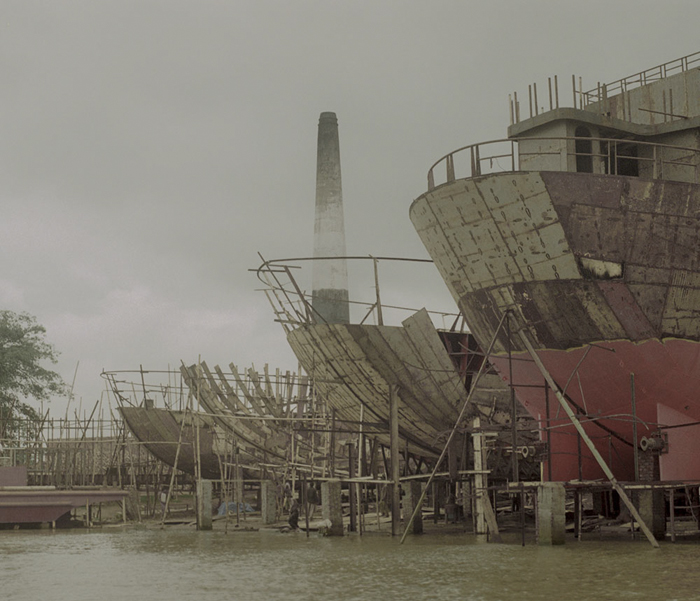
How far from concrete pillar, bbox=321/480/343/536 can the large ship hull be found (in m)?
5.09

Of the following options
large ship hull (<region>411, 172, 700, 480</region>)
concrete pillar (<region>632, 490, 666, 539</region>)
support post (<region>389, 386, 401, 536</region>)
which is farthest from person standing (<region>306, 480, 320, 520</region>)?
concrete pillar (<region>632, 490, 666, 539</region>)

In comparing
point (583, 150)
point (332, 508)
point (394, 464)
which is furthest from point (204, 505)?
point (583, 150)

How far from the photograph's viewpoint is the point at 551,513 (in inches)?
621

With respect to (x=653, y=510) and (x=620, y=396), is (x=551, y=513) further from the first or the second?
(x=620, y=396)

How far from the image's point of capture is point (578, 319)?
16781mm

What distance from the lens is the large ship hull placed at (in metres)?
16.3

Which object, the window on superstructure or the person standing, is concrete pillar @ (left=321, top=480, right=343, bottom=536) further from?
the window on superstructure

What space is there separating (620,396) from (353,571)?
→ 6.59m

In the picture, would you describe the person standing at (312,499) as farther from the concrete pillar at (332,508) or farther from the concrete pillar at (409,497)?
the concrete pillar at (332,508)

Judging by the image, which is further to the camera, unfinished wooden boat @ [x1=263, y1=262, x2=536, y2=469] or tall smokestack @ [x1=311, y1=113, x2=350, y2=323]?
tall smokestack @ [x1=311, y1=113, x2=350, y2=323]

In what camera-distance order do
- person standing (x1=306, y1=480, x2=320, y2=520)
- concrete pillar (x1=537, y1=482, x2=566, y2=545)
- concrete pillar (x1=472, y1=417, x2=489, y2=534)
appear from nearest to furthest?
1. concrete pillar (x1=537, y1=482, x2=566, y2=545)
2. concrete pillar (x1=472, y1=417, x2=489, y2=534)
3. person standing (x1=306, y1=480, x2=320, y2=520)

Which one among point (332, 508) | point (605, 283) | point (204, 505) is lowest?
point (204, 505)

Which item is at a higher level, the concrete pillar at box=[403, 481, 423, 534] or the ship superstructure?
the ship superstructure

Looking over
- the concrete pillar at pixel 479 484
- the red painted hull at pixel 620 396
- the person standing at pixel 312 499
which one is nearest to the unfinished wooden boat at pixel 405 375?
the concrete pillar at pixel 479 484
